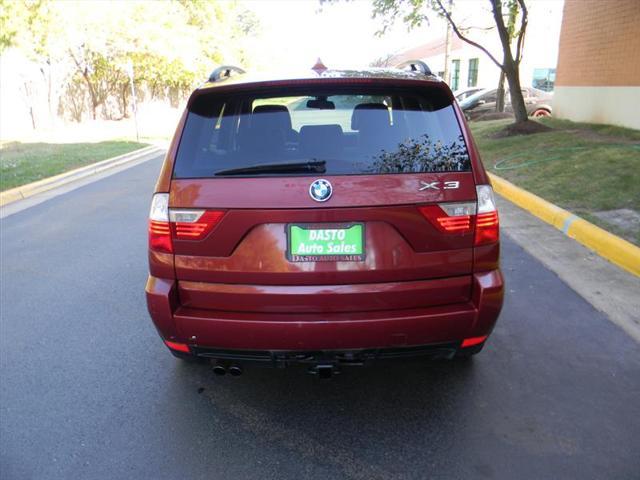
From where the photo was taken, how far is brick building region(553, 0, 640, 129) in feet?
38.4

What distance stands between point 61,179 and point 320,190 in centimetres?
990

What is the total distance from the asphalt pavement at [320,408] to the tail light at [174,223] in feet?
3.33

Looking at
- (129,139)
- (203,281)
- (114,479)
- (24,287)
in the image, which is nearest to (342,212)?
(203,281)

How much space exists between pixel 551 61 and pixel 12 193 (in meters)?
36.4

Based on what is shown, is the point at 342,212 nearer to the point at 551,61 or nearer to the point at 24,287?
the point at 24,287

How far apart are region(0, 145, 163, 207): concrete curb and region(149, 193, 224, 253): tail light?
24.4 feet

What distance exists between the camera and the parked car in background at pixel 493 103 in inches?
782

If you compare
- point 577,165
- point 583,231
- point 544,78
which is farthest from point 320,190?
point 544,78

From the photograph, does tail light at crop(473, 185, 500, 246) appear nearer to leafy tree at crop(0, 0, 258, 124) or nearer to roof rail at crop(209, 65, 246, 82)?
roof rail at crop(209, 65, 246, 82)

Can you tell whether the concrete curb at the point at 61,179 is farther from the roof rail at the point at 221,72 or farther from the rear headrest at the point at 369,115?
the rear headrest at the point at 369,115

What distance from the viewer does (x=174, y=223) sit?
8.45 ft

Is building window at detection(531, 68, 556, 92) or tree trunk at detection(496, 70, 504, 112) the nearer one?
tree trunk at detection(496, 70, 504, 112)

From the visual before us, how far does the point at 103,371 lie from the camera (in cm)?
341

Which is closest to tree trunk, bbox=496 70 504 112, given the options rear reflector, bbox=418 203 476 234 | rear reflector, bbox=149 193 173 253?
rear reflector, bbox=418 203 476 234
